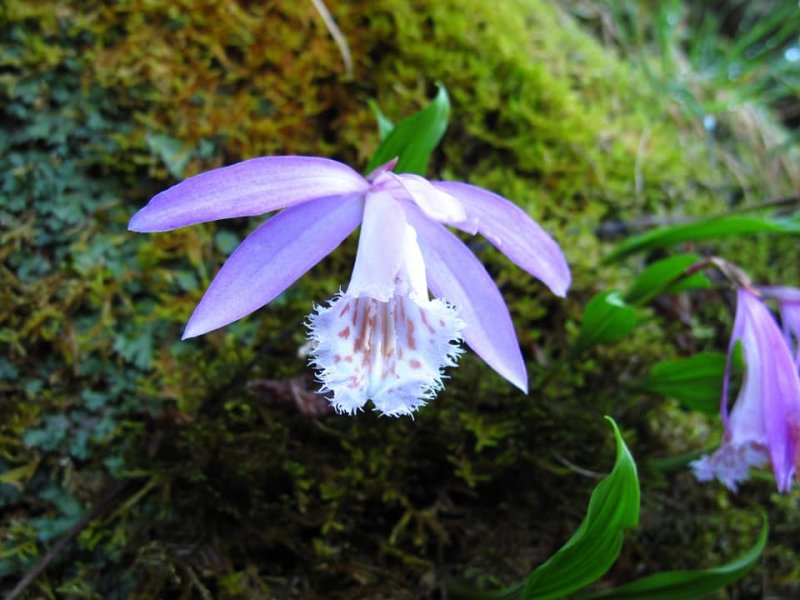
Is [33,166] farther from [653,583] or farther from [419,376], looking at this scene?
[653,583]

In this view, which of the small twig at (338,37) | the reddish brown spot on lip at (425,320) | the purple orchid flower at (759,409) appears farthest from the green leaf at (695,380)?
the small twig at (338,37)

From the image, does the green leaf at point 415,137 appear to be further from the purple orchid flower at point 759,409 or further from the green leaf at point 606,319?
the purple orchid flower at point 759,409

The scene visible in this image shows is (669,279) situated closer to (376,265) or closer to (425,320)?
(425,320)

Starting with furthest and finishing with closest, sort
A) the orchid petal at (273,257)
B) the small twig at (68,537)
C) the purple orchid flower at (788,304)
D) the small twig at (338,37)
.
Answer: the small twig at (338,37)
the purple orchid flower at (788,304)
the small twig at (68,537)
the orchid petal at (273,257)

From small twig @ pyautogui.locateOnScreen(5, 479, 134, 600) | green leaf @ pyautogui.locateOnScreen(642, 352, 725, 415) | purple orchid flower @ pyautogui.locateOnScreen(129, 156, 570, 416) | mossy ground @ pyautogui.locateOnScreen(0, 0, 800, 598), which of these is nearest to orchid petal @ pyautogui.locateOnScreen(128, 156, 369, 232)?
purple orchid flower @ pyautogui.locateOnScreen(129, 156, 570, 416)

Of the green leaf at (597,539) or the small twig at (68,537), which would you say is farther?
the small twig at (68,537)

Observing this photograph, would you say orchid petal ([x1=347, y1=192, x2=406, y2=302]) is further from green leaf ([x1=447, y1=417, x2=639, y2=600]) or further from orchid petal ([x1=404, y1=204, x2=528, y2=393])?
green leaf ([x1=447, y1=417, x2=639, y2=600])

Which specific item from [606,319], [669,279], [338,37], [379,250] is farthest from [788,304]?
[338,37]
